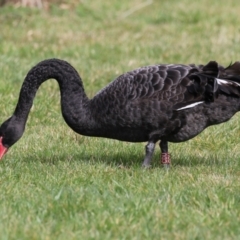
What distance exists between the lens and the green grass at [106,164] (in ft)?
14.3

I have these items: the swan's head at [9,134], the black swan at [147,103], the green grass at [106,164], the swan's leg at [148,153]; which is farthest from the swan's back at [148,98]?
the swan's head at [9,134]

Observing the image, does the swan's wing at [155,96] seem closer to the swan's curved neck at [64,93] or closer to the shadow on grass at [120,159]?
the swan's curved neck at [64,93]

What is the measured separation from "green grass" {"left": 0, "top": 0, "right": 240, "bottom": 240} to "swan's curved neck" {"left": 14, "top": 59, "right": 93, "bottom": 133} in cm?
35

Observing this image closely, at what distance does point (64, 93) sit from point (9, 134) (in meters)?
0.52

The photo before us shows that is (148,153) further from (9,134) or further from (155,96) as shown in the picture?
(9,134)

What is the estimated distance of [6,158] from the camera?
6.15 metres

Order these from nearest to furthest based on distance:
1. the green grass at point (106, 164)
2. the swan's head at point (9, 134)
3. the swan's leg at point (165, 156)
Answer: the green grass at point (106, 164) < the swan's head at point (9, 134) < the swan's leg at point (165, 156)

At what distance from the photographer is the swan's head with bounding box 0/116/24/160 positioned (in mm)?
5750

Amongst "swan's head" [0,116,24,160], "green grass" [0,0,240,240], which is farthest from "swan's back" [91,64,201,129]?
"swan's head" [0,116,24,160]

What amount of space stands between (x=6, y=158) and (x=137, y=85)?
126 centimetres

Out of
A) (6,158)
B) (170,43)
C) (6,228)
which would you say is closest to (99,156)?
(6,158)

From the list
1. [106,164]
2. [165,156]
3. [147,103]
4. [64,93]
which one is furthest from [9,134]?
[165,156]

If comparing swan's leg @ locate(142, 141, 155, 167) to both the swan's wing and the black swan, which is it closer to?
the black swan

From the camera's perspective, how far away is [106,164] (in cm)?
589
